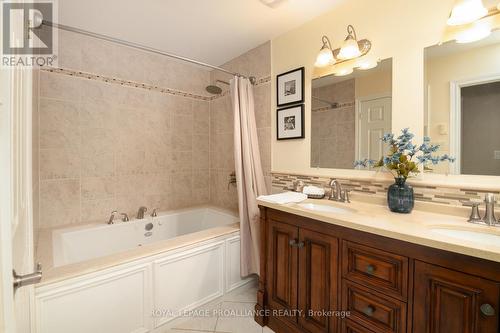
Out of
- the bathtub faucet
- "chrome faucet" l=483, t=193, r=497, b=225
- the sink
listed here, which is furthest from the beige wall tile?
"chrome faucet" l=483, t=193, r=497, b=225

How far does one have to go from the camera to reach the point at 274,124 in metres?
2.25

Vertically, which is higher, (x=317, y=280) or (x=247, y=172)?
(x=247, y=172)


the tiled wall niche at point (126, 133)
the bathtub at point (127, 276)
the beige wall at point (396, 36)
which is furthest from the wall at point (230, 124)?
the bathtub at point (127, 276)

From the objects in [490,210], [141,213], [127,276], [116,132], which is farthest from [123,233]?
[490,210]

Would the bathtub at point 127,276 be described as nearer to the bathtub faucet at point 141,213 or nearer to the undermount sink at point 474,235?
the bathtub faucet at point 141,213

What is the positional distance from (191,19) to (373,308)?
239 centimetres

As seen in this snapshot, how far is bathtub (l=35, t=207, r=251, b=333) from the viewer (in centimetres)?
131

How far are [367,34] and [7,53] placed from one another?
191cm

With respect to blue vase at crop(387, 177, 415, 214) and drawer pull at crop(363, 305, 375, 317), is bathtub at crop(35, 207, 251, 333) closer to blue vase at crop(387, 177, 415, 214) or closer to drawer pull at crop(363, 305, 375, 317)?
drawer pull at crop(363, 305, 375, 317)

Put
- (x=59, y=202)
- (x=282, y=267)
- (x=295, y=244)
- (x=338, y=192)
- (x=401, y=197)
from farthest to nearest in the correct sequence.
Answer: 1. (x=59, y=202)
2. (x=338, y=192)
3. (x=282, y=267)
4. (x=295, y=244)
5. (x=401, y=197)

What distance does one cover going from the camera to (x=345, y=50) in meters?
1.62

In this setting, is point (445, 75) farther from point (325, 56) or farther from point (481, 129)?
point (325, 56)

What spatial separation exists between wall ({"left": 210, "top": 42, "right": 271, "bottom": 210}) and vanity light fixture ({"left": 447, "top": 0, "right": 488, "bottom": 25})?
1406 millimetres

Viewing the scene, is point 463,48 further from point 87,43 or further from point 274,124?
point 87,43
